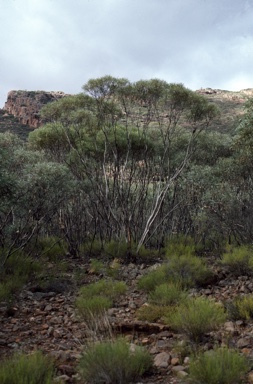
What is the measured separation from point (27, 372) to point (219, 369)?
1802 millimetres

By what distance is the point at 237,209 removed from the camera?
16594 millimetres

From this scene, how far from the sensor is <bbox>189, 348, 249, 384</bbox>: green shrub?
11.5 ft

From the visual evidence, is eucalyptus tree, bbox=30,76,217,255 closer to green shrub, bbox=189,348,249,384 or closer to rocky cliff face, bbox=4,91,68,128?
green shrub, bbox=189,348,249,384

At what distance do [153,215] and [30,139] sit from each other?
844 cm

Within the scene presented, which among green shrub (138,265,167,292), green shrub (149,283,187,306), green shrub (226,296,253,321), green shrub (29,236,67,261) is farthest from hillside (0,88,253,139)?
green shrub (226,296,253,321)

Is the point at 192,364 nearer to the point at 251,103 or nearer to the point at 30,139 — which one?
the point at 251,103

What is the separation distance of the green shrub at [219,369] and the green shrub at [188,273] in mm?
4740

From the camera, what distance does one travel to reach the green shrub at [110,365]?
12.7 feet

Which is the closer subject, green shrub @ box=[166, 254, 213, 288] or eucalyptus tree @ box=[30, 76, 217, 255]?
green shrub @ box=[166, 254, 213, 288]

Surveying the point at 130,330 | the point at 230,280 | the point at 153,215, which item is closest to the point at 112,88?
the point at 153,215

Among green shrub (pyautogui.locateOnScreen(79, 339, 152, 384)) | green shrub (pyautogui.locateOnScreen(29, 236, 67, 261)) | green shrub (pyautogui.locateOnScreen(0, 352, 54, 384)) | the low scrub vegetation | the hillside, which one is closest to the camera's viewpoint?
green shrub (pyautogui.locateOnScreen(0, 352, 54, 384))

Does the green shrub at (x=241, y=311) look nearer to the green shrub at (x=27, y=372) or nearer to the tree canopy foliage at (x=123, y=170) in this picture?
the green shrub at (x=27, y=372)

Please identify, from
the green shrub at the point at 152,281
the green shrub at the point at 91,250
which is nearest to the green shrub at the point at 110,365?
the green shrub at the point at 152,281

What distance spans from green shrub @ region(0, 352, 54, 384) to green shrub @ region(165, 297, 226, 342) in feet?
6.80
